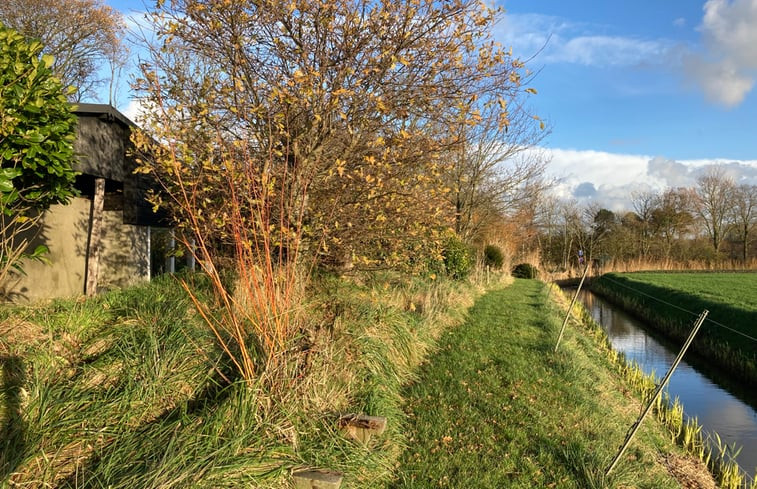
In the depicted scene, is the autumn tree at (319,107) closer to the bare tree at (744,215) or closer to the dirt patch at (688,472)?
the dirt patch at (688,472)

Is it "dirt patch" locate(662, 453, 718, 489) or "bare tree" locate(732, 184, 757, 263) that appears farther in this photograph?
"bare tree" locate(732, 184, 757, 263)

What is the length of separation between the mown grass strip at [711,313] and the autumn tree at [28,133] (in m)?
12.1

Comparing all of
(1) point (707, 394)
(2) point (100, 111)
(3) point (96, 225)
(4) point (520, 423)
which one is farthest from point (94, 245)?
(1) point (707, 394)

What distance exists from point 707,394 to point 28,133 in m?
11.5

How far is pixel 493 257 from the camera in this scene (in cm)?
2347

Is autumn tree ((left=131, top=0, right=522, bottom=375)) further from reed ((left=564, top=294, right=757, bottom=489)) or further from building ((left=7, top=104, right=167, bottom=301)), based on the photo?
reed ((left=564, top=294, right=757, bottom=489))

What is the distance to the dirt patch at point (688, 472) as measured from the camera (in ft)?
15.6

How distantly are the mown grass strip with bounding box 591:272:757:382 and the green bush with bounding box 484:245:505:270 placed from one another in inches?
222

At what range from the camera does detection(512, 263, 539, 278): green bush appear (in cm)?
2705

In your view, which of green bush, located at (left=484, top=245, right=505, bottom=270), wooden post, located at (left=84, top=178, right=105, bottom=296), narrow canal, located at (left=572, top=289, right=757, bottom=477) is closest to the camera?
narrow canal, located at (left=572, top=289, right=757, bottom=477)

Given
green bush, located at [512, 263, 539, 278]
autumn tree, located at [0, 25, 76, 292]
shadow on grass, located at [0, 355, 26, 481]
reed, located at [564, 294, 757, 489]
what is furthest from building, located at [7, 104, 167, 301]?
green bush, located at [512, 263, 539, 278]

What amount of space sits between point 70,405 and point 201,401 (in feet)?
2.90

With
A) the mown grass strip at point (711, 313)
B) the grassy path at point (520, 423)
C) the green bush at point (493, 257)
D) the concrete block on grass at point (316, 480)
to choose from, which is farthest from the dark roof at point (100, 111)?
the green bush at point (493, 257)

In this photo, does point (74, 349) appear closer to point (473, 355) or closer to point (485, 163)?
point (473, 355)
